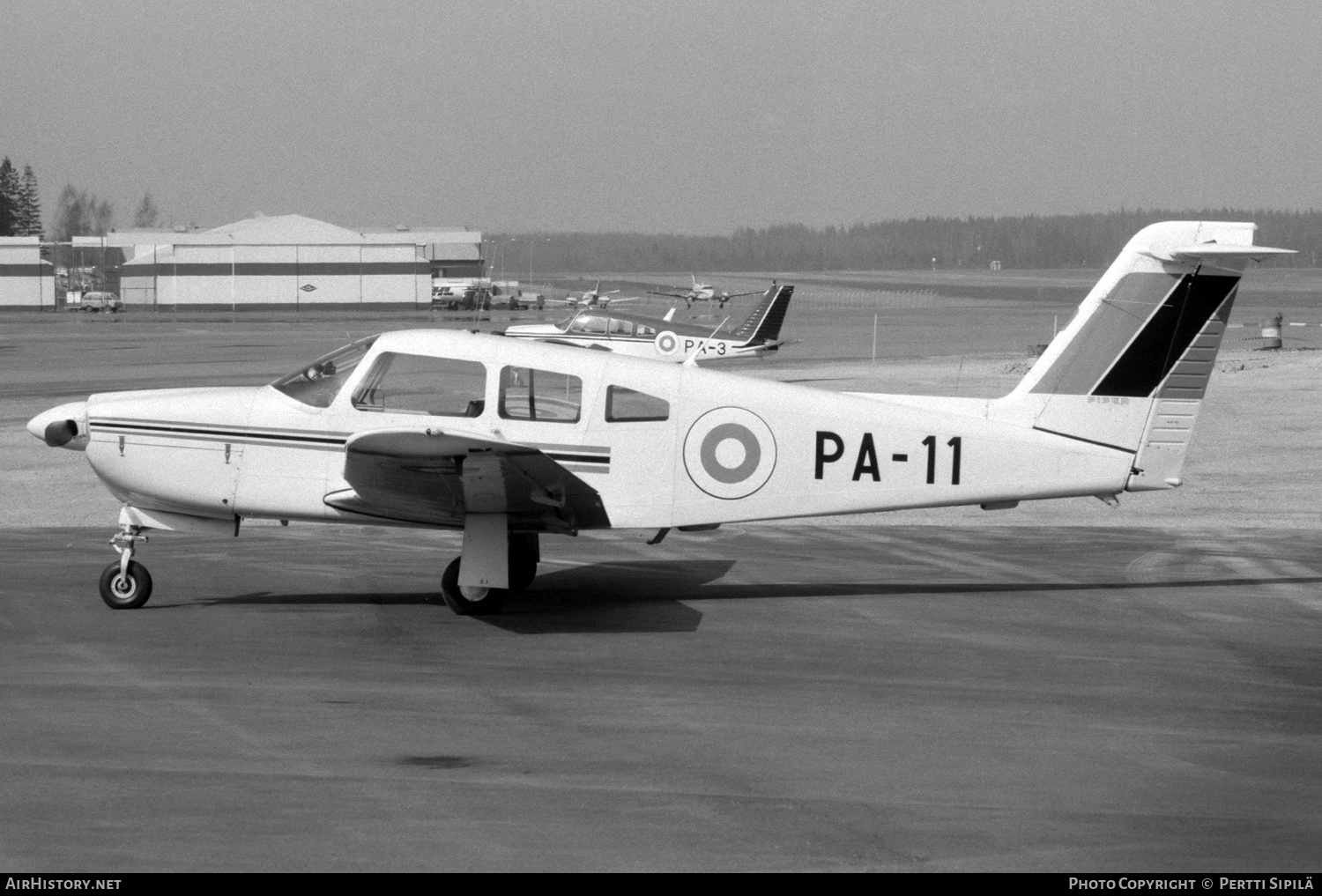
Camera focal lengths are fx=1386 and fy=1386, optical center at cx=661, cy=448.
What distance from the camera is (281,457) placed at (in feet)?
33.0

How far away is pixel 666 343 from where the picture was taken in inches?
1355

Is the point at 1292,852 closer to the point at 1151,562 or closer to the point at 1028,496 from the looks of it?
the point at 1028,496

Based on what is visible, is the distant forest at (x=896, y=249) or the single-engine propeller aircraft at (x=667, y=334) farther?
the distant forest at (x=896, y=249)

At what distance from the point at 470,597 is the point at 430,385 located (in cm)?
158

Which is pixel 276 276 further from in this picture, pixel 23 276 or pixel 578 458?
pixel 578 458

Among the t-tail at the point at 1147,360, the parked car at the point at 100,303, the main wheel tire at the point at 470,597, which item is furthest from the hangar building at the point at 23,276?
the t-tail at the point at 1147,360

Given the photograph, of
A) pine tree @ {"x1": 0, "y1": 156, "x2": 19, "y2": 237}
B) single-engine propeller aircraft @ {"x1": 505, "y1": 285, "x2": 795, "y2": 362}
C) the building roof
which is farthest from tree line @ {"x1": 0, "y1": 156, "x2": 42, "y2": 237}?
single-engine propeller aircraft @ {"x1": 505, "y1": 285, "x2": 795, "y2": 362}

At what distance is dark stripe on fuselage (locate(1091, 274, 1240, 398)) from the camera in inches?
403

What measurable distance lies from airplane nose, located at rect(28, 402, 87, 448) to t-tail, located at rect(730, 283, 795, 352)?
1082 inches

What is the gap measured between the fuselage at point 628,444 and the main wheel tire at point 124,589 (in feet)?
1.73

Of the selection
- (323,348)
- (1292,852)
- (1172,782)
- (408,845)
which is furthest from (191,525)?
(323,348)

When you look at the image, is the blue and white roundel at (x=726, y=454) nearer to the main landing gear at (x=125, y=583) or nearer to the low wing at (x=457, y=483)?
the low wing at (x=457, y=483)

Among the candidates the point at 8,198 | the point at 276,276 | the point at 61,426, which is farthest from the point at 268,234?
the point at 61,426

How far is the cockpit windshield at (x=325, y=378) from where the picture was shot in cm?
1008
